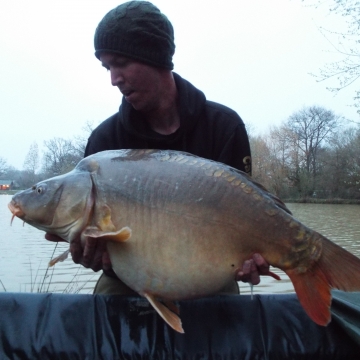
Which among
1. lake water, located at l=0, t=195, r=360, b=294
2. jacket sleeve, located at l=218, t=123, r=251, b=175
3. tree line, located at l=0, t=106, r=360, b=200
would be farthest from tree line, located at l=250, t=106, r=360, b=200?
jacket sleeve, located at l=218, t=123, r=251, b=175

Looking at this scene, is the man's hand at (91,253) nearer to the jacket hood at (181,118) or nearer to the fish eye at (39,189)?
the fish eye at (39,189)

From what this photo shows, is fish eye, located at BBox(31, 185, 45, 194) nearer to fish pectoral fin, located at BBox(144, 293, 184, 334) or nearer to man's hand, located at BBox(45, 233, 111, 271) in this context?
man's hand, located at BBox(45, 233, 111, 271)

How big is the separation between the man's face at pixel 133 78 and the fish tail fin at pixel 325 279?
3.12 ft

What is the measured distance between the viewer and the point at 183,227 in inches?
60.4

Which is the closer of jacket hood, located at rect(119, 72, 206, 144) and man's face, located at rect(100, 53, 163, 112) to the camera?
man's face, located at rect(100, 53, 163, 112)

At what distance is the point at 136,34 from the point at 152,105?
0.98ft

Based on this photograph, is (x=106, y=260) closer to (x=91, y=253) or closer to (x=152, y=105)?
(x=91, y=253)

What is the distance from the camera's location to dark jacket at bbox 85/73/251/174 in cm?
215

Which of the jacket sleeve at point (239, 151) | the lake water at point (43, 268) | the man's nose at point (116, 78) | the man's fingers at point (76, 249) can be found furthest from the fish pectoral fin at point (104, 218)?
the lake water at point (43, 268)

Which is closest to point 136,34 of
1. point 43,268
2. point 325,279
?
point 325,279

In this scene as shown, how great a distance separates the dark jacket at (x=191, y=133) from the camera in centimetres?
215

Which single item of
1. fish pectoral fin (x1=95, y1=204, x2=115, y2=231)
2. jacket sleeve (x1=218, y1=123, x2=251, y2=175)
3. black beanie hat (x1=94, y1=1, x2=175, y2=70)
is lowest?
fish pectoral fin (x1=95, y1=204, x2=115, y2=231)

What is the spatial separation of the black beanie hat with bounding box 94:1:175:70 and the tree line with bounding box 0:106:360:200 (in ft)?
94.6

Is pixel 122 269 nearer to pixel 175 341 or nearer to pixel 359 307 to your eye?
pixel 175 341
